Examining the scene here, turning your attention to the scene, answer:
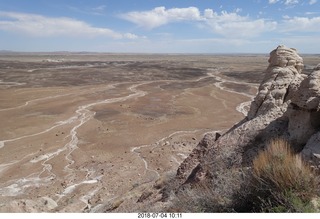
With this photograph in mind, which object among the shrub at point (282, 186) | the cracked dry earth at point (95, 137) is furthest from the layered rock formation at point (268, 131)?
the cracked dry earth at point (95, 137)

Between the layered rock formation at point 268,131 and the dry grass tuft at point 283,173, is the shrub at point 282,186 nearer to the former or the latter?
the dry grass tuft at point 283,173

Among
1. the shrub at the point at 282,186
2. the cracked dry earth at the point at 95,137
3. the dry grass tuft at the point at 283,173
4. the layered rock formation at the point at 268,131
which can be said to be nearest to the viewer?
the shrub at the point at 282,186

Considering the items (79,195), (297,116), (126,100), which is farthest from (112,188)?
(126,100)

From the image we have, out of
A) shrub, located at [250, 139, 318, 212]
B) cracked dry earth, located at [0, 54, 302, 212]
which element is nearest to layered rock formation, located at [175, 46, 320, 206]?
shrub, located at [250, 139, 318, 212]

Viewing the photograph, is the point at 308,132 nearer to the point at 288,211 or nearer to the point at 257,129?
the point at 257,129

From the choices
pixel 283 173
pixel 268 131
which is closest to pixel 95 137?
pixel 268 131
